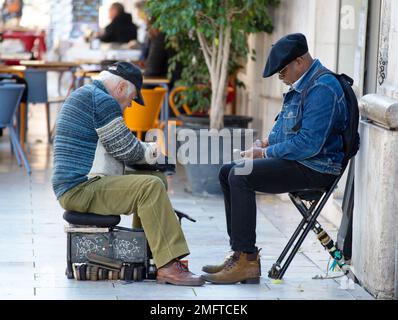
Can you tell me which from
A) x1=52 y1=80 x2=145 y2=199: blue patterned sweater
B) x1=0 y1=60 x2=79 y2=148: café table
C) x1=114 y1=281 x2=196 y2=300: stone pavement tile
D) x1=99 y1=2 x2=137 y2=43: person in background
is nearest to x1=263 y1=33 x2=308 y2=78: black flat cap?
x1=52 y1=80 x2=145 y2=199: blue patterned sweater

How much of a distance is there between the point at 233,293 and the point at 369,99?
137cm

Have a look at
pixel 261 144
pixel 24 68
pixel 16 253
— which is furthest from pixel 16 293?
pixel 24 68

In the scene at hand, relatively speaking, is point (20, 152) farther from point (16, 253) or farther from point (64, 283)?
point (64, 283)

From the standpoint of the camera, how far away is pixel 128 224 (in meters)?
7.46

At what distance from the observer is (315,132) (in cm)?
540

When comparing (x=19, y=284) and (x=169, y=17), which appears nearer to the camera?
(x=19, y=284)

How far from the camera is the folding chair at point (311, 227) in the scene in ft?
18.4

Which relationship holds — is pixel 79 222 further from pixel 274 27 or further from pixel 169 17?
pixel 274 27

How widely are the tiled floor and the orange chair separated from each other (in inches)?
35.3

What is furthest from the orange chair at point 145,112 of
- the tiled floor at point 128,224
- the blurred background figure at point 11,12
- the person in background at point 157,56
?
the blurred background figure at point 11,12

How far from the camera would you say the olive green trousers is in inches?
219

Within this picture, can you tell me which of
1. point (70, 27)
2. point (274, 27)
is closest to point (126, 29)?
point (70, 27)

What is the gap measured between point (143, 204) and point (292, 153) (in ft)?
3.01

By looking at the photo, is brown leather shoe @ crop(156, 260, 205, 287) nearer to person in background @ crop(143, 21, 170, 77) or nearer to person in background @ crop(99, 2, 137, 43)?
person in background @ crop(143, 21, 170, 77)
